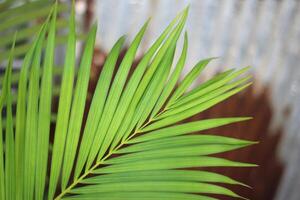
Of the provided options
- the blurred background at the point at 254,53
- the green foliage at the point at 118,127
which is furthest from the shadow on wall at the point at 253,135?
the green foliage at the point at 118,127

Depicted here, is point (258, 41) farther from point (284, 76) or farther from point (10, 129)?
point (10, 129)

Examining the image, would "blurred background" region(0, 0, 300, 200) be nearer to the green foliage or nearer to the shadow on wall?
the shadow on wall

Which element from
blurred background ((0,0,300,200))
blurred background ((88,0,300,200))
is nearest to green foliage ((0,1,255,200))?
blurred background ((0,0,300,200))

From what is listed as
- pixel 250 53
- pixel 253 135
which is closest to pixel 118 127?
pixel 250 53

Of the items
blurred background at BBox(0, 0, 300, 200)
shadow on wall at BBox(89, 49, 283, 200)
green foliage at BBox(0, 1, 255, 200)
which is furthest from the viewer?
shadow on wall at BBox(89, 49, 283, 200)

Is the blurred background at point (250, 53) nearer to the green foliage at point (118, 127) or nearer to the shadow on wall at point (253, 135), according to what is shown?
the shadow on wall at point (253, 135)

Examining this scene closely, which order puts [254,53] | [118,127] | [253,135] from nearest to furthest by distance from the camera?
1. [118,127]
2. [254,53]
3. [253,135]

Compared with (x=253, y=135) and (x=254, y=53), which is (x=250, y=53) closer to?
(x=254, y=53)

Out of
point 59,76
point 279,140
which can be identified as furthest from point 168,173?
point 59,76
